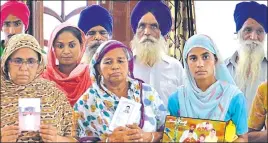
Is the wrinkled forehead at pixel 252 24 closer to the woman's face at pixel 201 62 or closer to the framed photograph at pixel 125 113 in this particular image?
the woman's face at pixel 201 62

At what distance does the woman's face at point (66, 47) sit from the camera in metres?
3.10

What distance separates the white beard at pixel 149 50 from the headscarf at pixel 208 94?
71cm

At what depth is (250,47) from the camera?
3.49m

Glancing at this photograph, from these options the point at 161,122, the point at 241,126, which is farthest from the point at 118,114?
the point at 241,126

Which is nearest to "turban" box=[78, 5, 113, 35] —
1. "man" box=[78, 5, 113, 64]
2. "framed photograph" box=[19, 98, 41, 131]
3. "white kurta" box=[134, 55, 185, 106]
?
"man" box=[78, 5, 113, 64]

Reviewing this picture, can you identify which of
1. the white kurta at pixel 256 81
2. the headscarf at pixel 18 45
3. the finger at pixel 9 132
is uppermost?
the headscarf at pixel 18 45

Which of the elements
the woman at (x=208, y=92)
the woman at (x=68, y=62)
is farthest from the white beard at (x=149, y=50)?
the woman at (x=208, y=92)

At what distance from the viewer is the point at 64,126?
269 cm

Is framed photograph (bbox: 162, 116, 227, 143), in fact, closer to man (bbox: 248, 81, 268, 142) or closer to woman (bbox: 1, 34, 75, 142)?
man (bbox: 248, 81, 268, 142)

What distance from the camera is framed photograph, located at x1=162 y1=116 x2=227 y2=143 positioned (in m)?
2.59

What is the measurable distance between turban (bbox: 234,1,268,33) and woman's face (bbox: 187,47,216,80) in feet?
2.84

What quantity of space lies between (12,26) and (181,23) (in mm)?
1709

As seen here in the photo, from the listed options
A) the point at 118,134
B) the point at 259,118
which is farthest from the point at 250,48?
the point at 118,134

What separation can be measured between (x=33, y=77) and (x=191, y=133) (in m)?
0.86
